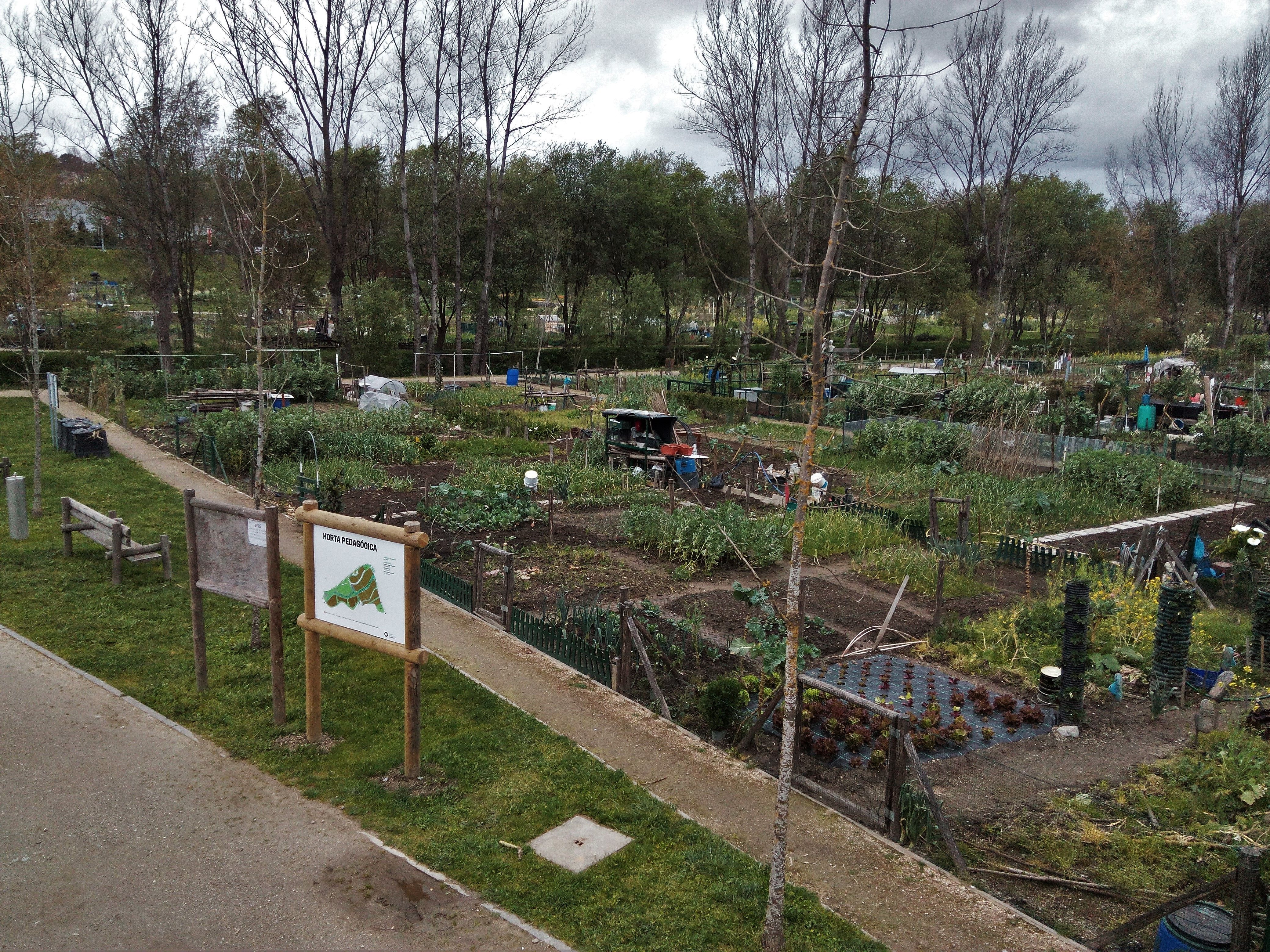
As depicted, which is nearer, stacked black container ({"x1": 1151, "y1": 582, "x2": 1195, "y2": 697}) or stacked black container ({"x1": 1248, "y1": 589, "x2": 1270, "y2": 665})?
stacked black container ({"x1": 1151, "y1": 582, "x2": 1195, "y2": 697})

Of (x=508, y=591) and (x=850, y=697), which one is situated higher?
(x=850, y=697)

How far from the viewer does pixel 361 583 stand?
684 cm

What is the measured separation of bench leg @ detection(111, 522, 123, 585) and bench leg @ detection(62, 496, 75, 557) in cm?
143

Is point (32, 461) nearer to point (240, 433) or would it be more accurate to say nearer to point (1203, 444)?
point (240, 433)

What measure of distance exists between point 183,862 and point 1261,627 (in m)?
10.4

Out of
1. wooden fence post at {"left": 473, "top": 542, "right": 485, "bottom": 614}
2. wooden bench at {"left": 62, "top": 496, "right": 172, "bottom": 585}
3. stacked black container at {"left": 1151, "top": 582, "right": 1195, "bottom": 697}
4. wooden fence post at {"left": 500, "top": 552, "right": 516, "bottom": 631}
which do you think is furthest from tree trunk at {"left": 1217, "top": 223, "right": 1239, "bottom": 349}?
wooden bench at {"left": 62, "top": 496, "right": 172, "bottom": 585}

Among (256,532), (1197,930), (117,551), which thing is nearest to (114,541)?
(117,551)

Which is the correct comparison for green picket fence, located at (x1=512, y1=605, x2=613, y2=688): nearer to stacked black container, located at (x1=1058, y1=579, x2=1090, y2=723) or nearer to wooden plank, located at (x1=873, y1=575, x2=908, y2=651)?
wooden plank, located at (x1=873, y1=575, x2=908, y2=651)

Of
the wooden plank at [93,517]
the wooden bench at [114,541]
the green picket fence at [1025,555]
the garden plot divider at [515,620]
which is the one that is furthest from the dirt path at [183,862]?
the green picket fence at [1025,555]

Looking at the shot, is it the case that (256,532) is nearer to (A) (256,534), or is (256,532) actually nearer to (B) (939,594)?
(A) (256,534)

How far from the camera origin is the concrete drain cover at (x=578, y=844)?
5.71 m

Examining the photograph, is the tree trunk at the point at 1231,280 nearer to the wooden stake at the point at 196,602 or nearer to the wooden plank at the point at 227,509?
the wooden plank at the point at 227,509

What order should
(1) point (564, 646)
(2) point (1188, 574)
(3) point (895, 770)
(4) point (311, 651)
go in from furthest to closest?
(2) point (1188, 574)
(1) point (564, 646)
(4) point (311, 651)
(3) point (895, 770)

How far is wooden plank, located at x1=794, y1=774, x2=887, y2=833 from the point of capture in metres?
6.25
